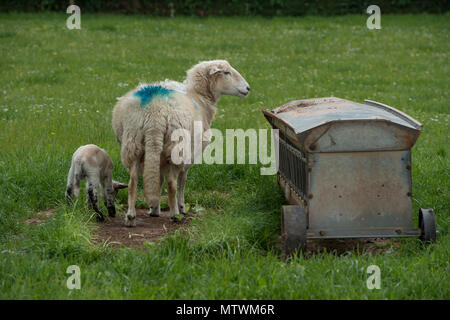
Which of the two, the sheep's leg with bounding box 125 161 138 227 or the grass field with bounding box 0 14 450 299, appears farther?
the sheep's leg with bounding box 125 161 138 227

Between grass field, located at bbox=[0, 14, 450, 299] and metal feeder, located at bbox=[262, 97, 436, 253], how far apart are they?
0.24 meters

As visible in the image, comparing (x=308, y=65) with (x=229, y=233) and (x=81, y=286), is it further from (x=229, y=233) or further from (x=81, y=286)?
(x=81, y=286)

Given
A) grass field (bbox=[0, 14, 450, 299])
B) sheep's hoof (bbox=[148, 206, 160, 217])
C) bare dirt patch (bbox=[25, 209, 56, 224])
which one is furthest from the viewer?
sheep's hoof (bbox=[148, 206, 160, 217])

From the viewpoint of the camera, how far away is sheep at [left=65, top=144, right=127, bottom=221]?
18.0 ft

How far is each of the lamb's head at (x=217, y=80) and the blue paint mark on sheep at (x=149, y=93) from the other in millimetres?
1048

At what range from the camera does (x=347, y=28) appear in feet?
59.9

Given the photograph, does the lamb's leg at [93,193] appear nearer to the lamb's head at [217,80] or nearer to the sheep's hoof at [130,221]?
the sheep's hoof at [130,221]

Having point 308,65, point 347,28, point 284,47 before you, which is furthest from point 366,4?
point 308,65

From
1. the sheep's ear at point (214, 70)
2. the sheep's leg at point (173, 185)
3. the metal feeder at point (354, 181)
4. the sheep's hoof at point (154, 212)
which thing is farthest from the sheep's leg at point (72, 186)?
the metal feeder at point (354, 181)

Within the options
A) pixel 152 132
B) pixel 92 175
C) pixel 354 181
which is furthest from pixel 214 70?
pixel 354 181

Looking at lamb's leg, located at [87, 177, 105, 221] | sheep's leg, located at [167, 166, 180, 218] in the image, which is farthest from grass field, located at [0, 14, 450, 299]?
sheep's leg, located at [167, 166, 180, 218]

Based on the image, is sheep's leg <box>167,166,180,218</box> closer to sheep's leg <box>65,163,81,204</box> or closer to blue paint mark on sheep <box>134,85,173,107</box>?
blue paint mark on sheep <box>134,85,173,107</box>

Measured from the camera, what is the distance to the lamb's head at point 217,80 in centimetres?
643
